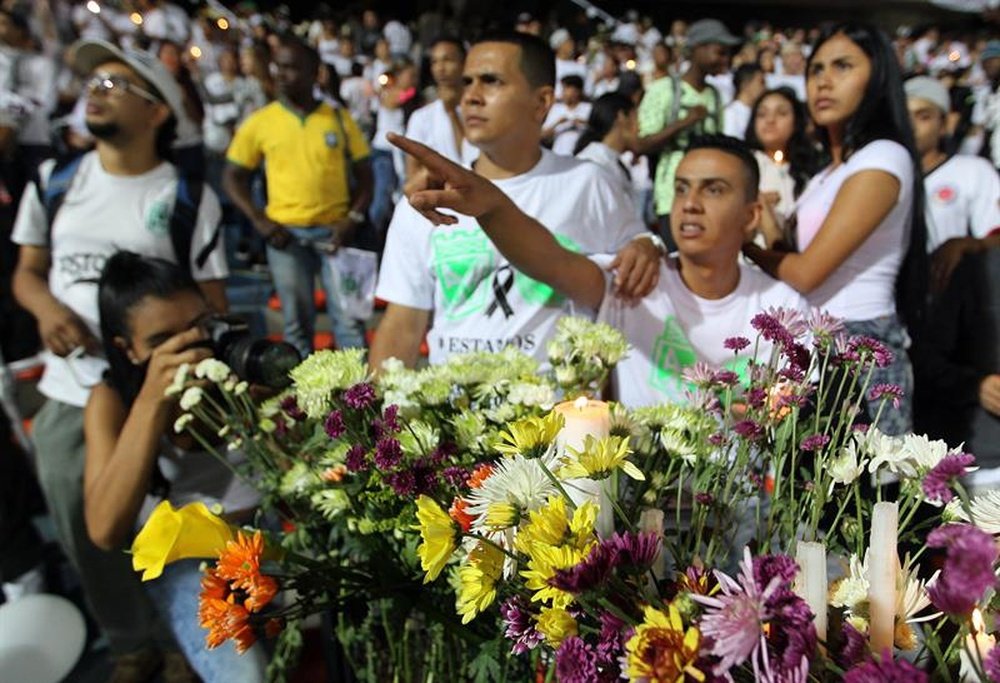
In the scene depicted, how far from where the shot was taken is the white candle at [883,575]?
1.84 feet

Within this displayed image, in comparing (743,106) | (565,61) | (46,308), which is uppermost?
(565,61)

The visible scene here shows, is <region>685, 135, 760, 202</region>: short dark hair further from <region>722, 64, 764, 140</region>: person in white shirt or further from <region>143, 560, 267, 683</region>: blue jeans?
<region>722, 64, 764, 140</region>: person in white shirt

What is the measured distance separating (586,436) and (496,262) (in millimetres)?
1020

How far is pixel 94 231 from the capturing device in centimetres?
221

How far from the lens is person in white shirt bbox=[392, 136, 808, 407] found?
150 centimetres

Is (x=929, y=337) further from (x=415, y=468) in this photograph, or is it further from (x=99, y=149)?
(x=99, y=149)

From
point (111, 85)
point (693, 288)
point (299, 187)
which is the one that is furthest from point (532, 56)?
point (299, 187)

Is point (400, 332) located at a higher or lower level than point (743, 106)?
lower

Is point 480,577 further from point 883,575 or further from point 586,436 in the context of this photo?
point 883,575

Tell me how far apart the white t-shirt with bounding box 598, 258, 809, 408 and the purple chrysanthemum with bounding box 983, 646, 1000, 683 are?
1.00 m

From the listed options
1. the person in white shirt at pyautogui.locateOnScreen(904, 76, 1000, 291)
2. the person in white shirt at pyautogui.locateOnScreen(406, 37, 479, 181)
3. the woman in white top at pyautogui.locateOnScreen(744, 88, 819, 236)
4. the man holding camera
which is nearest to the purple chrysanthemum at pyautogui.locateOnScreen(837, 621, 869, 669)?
the person in white shirt at pyautogui.locateOnScreen(904, 76, 1000, 291)

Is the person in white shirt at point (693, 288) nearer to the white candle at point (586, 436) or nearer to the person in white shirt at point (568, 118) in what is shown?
the white candle at point (586, 436)

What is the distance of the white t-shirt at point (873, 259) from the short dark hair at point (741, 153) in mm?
242

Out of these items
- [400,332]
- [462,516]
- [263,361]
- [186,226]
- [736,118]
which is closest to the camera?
[462,516]
